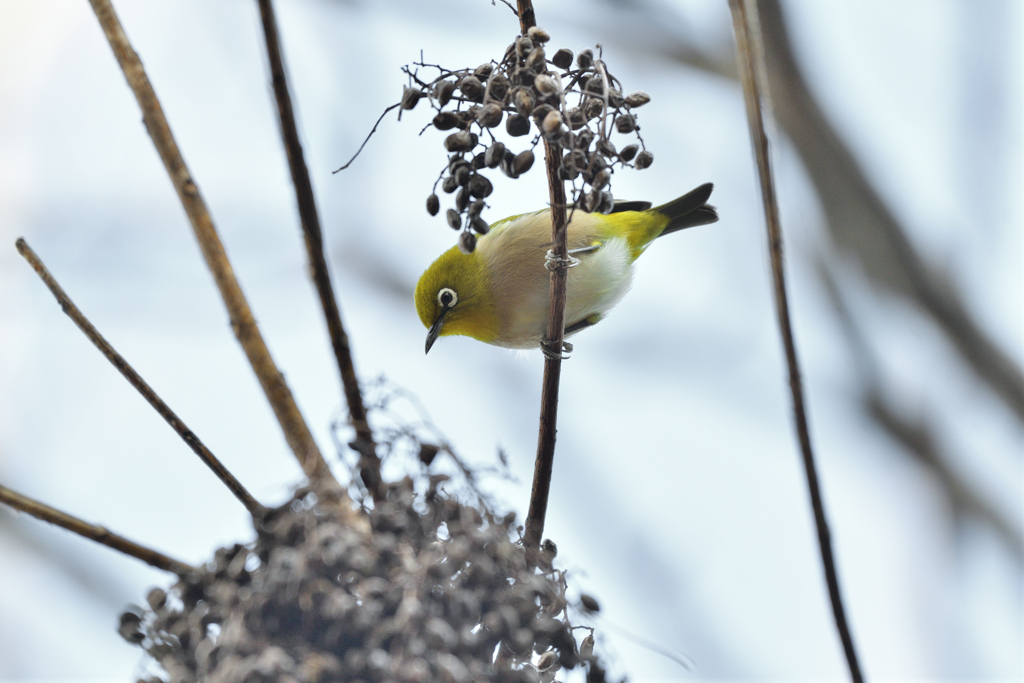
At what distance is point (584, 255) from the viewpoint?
3738 mm

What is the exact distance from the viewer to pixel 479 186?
5.68ft

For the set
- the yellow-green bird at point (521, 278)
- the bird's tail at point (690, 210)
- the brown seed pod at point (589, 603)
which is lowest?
the brown seed pod at point (589, 603)

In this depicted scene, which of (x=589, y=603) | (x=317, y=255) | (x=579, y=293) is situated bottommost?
(x=589, y=603)

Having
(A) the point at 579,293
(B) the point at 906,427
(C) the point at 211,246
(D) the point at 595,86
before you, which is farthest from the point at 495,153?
(B) the point at 906,427

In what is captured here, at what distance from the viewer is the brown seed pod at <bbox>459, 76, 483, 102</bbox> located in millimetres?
1695

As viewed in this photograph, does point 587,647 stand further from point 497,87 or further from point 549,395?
point 497,87

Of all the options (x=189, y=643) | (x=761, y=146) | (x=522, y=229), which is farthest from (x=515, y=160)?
(x=522, y=229)

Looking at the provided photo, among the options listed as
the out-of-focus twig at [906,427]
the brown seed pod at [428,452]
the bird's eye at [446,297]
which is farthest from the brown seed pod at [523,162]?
the out-of-focus twig at [906,427]

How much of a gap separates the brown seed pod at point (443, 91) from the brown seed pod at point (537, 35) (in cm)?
21

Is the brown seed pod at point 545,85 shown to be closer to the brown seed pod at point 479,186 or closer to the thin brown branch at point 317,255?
the brown seed pod at point 479,186

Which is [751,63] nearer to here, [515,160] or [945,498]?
[515,160]

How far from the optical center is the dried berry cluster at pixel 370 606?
1438 mm

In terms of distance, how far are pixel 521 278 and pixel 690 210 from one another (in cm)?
110

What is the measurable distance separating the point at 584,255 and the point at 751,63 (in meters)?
2.16
